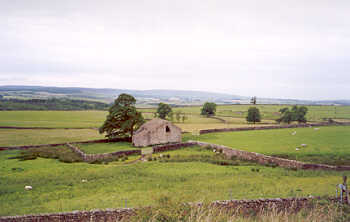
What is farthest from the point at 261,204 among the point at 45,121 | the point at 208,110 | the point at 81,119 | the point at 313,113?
the point at 313,113

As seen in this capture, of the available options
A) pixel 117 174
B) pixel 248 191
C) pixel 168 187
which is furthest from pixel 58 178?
pixel 248 191

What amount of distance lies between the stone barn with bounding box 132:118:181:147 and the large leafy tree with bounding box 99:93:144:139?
3352 mm

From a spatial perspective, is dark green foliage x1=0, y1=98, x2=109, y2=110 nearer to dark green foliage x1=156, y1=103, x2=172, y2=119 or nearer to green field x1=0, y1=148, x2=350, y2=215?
dark green foliage x1=156, y1=103, x2=172, y2=119

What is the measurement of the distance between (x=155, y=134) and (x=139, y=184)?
25.9m

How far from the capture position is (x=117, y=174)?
23750 millimetres

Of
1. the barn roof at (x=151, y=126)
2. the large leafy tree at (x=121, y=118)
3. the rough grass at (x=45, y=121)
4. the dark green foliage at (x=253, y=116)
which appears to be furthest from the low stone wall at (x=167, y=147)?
the rough grass at (x=45, y=121)

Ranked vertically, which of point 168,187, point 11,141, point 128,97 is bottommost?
point 11,141

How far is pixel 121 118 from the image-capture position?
160 ft

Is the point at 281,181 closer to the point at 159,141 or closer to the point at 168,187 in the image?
the point at 168,187

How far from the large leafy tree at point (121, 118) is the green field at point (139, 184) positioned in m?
19.6

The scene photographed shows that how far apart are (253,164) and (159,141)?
22013 mm

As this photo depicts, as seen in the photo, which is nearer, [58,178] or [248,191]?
[248,191]

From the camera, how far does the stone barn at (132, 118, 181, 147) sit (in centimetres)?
4409

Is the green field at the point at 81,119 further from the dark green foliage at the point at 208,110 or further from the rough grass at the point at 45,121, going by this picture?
the dark green foliage at the point at 208,110
